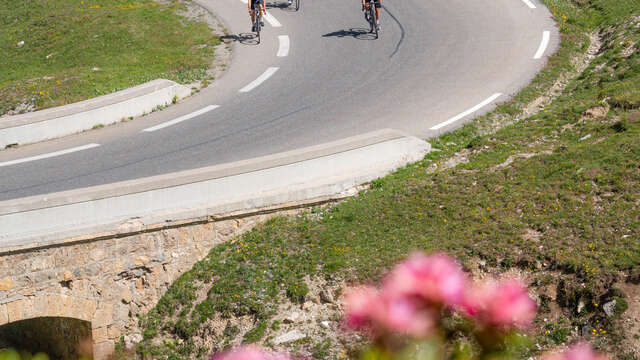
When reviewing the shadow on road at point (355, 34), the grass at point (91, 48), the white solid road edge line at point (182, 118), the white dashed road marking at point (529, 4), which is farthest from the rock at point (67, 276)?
the white dashed road marking at point (529, 4)

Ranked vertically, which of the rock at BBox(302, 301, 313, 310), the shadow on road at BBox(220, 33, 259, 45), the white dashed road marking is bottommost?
the rock at BBox(302, 301, 313, 310)

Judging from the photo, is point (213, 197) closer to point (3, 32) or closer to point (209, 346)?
point (209, 346)

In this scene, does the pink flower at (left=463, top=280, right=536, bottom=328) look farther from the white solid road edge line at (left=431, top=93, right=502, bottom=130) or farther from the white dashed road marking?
the white dashed road marking

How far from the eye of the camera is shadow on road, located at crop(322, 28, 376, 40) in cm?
2061

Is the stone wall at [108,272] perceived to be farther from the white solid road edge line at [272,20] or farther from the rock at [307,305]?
the white solid road edge line at [272,20]

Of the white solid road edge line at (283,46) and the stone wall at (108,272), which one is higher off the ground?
the white solid road edge line at (283,46)

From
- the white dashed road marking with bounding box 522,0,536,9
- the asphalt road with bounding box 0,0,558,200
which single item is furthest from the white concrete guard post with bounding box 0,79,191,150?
the white dashed road marking with bounding box 522,0,536,9

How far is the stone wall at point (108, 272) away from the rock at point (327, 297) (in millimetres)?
2151

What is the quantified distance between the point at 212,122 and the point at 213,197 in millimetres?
3919

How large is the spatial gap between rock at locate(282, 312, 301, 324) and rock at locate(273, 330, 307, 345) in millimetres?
266

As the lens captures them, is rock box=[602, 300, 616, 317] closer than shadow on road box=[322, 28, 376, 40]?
Yes

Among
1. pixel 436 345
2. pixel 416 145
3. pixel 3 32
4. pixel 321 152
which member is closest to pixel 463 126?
pixel 416 145

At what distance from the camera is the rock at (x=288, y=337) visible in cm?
1058

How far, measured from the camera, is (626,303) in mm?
9391
